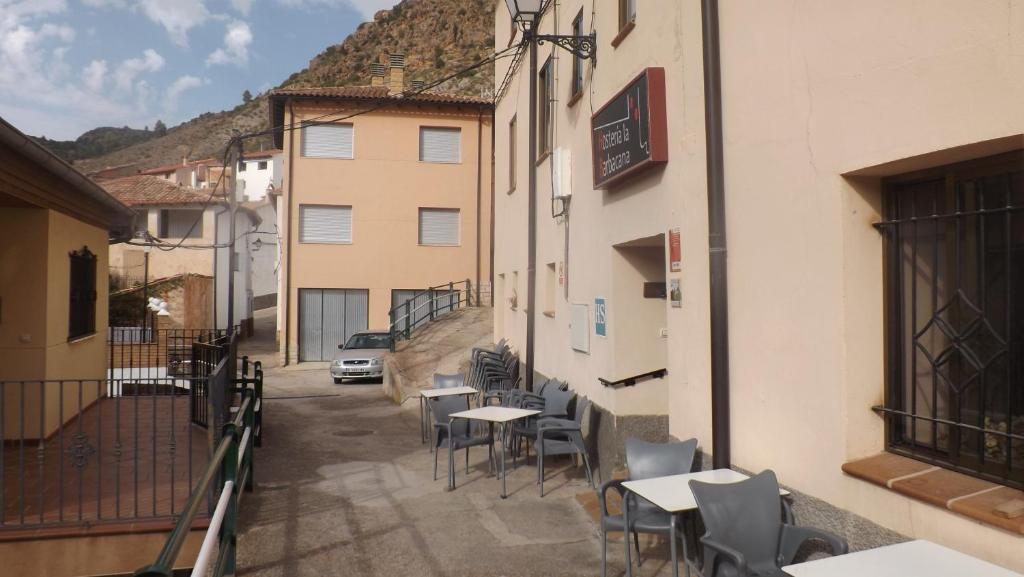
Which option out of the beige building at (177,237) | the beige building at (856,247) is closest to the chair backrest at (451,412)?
the beige building at (856,247)

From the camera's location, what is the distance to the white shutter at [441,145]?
23750mm

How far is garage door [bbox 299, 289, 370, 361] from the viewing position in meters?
22.9

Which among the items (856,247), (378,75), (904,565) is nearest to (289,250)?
(378,75)

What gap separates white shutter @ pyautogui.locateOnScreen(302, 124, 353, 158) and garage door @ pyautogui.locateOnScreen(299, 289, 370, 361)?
4.40 meters

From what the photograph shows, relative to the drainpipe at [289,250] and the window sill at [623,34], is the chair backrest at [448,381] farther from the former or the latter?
the drainpipe at [289,250]

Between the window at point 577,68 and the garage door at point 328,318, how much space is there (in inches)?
611

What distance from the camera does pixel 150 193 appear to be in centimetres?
3053

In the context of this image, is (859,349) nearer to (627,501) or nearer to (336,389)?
(627,501)

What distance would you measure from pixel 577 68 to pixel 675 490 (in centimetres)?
619

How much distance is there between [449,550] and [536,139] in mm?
6820

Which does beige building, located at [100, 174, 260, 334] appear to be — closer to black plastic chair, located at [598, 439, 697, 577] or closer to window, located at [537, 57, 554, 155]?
window, located at [537, 57, 554, 155]

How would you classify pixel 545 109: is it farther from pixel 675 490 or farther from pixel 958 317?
pixel 958 317

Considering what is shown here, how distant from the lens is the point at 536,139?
10750 mm

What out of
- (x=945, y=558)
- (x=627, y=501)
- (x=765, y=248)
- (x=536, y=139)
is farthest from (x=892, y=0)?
(x=536, y=139)
